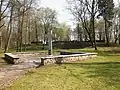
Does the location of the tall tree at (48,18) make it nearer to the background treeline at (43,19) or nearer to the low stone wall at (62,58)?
the background treeline at (43,19)

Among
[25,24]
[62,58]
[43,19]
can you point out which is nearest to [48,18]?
[43,19]

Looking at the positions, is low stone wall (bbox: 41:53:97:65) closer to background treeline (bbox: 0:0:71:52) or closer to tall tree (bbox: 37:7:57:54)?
background treeline (bbox: 0:0:71:52)

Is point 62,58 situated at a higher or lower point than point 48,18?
lower

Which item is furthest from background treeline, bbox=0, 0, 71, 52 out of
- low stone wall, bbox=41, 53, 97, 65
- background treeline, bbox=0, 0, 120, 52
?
low stone wall, bbox=41, 53, 97, 65

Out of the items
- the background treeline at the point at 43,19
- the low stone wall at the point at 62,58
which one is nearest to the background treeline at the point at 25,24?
the background treeline at the point at 43,19

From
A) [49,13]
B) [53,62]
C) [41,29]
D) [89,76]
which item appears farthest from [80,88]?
[41,29]

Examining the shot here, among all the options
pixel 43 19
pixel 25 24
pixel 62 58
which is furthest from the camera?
pixel 43 19

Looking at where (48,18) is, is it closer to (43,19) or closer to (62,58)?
(43,19)

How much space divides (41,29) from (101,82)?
55481mm

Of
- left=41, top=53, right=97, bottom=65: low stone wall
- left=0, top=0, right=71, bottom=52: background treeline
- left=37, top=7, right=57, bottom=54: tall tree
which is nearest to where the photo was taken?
left=41, top=53, right=97, bottom=65: low stone wall

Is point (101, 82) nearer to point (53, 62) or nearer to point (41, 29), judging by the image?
point (53, 62)

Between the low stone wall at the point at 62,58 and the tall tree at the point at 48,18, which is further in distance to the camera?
the tall tree at the point at 48,18

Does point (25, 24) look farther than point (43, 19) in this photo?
No

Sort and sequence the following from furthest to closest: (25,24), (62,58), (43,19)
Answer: (43,19), (25,24), (62,58)
